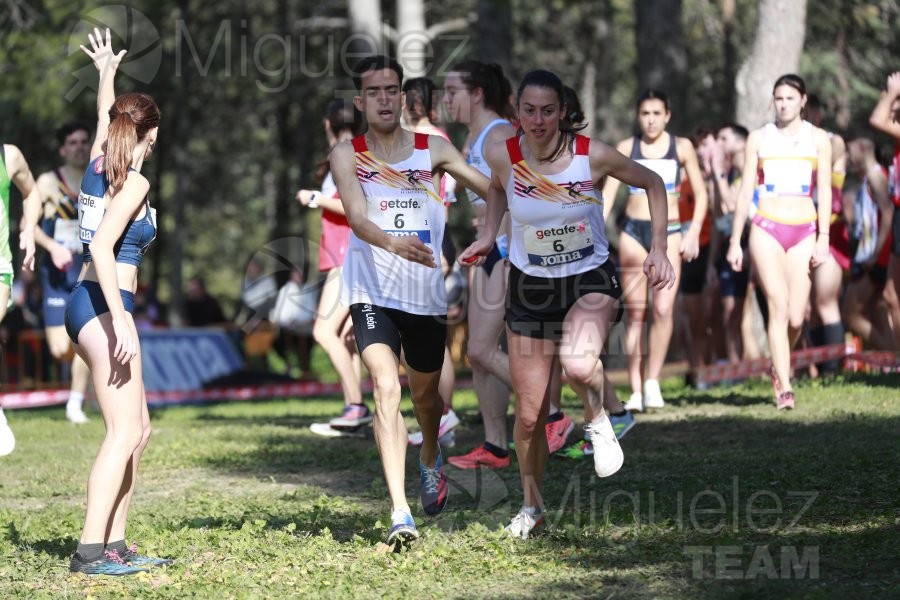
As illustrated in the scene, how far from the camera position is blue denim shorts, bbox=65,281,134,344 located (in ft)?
19.3

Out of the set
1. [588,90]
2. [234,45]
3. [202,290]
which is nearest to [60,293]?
[202,290]

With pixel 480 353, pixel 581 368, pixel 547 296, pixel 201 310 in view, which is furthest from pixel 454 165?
pixel 201 310

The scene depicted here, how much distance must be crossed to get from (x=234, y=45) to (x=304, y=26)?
14.1 ft

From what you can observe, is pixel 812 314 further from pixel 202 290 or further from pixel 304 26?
pixel 304 26

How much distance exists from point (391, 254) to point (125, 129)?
4.88ft

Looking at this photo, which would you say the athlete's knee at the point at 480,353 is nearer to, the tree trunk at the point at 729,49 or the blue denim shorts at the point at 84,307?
the blue denim shorts at the point at 84,307

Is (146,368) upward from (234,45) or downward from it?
downward

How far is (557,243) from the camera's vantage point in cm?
648

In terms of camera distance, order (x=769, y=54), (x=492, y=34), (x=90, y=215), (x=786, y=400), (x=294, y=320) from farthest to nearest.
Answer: (x=294, y=320) < (x=492, y=34) < (x=769, y=54) < (x=786, y=400) < (x=90, y=215)

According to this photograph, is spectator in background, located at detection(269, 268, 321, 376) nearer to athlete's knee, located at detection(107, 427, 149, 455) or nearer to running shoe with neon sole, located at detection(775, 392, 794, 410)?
running shoe with neon sole, located at detection(775, 392, 794, 410)

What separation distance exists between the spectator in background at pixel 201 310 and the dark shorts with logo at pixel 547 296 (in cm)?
2019

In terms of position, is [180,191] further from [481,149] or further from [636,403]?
[481,149]

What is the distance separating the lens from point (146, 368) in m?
18.5

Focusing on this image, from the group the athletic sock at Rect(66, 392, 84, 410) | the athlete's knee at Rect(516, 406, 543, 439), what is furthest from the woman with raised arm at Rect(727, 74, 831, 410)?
the athletic sock at Rect(66, 392, 84, 410)
